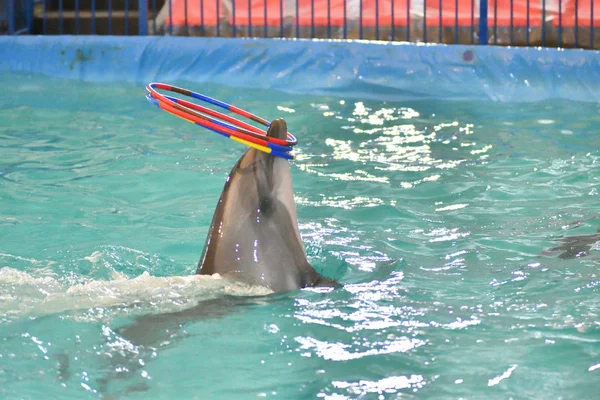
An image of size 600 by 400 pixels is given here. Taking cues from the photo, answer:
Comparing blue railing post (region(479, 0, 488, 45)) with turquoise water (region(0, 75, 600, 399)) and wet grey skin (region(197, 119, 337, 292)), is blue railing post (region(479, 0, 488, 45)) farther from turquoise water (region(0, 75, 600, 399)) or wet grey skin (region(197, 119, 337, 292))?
wet grey skin (region(197, 119, 337, 292))

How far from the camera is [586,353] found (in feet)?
11.8

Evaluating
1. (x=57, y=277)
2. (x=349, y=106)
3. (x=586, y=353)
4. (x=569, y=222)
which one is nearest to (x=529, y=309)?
(x=586, y=353)

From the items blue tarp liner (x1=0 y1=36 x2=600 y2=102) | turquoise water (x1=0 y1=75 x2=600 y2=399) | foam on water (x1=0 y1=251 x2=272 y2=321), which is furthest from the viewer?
blue tarp liner (x1=0 y1=36 x2=600 y2=102)

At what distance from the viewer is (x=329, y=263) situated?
15.3ft

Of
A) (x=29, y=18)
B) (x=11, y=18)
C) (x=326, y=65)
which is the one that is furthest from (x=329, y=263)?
(x=29, y=18)

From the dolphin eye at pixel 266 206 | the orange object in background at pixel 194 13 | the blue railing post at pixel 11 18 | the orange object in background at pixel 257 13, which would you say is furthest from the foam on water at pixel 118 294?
the orange object in background at pixel 194 13

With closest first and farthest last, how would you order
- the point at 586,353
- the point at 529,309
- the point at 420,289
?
the point at 586,353 → the point at 529,309 → the point at 420,289

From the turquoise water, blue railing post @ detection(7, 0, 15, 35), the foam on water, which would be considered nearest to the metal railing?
blue railing post @ detection(7, 0, 15, 35)

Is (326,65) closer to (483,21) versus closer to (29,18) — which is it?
(483,21)

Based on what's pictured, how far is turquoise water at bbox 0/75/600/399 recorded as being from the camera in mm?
3451

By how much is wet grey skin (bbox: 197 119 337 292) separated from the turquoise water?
0.32 ft

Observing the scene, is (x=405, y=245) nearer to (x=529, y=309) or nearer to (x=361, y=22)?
(x=529, y=309)

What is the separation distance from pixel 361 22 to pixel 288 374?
7944 millimetres

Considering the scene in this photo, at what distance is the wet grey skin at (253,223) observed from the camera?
3.85 m
